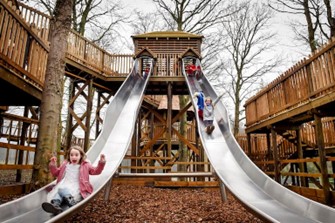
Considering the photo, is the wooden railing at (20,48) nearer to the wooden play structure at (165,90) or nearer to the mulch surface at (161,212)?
the wooden play structure at (165,90)

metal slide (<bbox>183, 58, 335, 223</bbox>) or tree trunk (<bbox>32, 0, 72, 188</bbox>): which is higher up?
tree trunk (<bbox>32, 0, 72, 188</bbox>)

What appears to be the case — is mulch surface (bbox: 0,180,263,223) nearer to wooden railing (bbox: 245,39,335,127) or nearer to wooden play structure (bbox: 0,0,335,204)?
wooden play structure (bbox: 0,0,335,204)

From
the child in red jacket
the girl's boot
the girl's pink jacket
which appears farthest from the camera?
the girl's pink jacket

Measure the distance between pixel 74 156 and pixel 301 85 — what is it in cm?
673

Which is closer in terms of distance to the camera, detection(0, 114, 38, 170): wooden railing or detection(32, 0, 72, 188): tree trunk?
detection(32, 0, 72, 188): tree trunk

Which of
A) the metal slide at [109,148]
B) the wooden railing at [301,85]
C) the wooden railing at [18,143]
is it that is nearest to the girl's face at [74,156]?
the metal slide at [109,148]

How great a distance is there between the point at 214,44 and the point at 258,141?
26.6ft

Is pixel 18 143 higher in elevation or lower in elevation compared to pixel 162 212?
higher

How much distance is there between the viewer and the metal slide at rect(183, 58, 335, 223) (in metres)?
3.83

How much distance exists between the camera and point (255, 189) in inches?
201

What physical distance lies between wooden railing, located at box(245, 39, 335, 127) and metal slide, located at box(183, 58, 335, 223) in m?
2.27

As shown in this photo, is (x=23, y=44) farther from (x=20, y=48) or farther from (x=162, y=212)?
(x=162, y=212)

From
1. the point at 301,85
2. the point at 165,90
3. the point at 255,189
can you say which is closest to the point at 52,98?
the point at 255,189

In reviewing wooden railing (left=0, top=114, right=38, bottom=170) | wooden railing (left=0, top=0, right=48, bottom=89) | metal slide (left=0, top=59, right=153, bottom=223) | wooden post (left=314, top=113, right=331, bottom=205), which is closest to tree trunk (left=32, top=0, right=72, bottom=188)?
wooden railing (left=0, top=0, right=48, bottom=89)
